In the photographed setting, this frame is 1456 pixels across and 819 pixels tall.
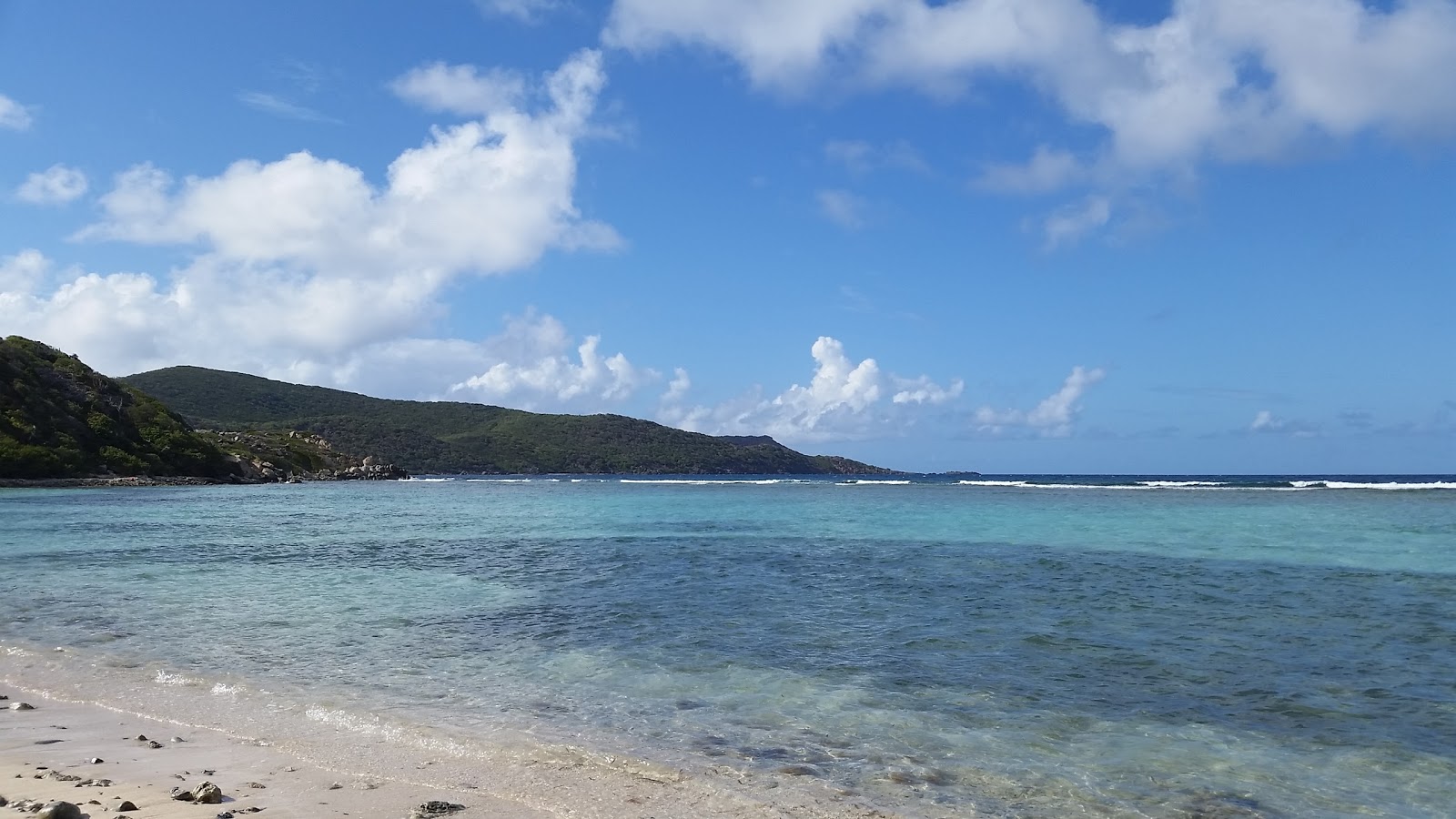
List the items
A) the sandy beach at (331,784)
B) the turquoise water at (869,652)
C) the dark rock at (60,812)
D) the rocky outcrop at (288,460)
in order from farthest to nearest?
the rocky outcrop at (288,460) → the turquoise water at (869,652) → the sandy beach at (331,784) → the dark rock at (60,812)

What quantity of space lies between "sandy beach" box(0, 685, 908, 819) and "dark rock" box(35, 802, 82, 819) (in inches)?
11.3

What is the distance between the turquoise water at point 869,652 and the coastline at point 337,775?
0.55 m

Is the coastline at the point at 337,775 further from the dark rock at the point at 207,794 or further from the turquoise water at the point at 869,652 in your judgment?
the turquoise water at the point at 869,652

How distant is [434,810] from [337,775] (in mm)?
1507

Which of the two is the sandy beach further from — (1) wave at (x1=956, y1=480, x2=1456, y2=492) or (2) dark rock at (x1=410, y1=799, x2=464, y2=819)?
(1) wave at (x1=956, y1=480, x2=1456, y2=492)

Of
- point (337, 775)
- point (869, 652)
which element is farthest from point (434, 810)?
point (869, 652)

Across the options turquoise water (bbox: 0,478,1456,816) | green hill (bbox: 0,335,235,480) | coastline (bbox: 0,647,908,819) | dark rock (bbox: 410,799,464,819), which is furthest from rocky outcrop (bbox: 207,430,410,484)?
dark rock (bbox: 410,799,464,819)

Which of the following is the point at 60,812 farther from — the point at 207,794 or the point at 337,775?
the point at 337,775

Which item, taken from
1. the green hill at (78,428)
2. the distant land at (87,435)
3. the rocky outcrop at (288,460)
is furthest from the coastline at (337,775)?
the rocky outcrop at (288,460)

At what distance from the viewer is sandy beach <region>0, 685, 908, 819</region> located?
6.86m

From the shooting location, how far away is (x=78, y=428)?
86875mm

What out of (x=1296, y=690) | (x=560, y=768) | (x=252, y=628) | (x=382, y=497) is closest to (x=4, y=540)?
(x=252, y=628)

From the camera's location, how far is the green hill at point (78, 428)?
7944 cm

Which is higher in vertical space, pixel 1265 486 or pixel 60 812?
pixel 1265 486
